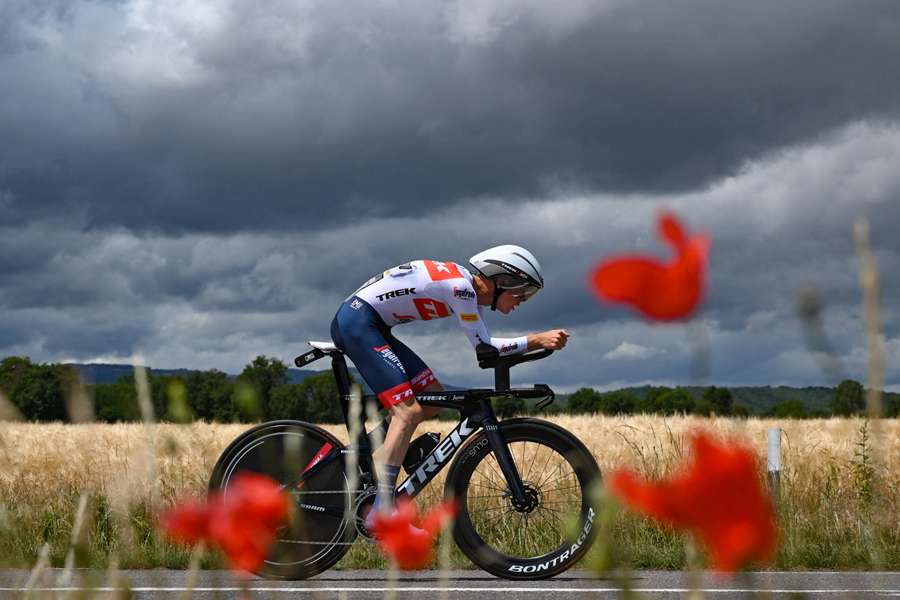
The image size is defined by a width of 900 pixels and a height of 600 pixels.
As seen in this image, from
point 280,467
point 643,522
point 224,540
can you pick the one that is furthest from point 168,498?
point 224,540

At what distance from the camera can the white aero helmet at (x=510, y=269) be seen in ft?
20.9

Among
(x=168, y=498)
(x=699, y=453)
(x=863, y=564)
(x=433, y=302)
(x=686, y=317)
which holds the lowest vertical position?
(x=863, y=564)

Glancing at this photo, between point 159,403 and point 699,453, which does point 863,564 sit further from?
point 699,453

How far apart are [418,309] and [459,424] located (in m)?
0.82

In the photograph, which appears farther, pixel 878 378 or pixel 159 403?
pixel 159 403

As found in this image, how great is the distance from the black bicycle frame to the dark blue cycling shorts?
11 cm

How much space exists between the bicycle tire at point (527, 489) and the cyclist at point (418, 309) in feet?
1.68

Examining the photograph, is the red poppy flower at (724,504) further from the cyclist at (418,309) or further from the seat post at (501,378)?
the seat post at (501,378)

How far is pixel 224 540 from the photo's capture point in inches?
46.9

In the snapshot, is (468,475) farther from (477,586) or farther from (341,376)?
(341,376)

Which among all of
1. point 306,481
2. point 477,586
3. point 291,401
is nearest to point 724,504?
point 477,586

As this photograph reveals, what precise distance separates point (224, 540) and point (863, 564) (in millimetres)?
7987

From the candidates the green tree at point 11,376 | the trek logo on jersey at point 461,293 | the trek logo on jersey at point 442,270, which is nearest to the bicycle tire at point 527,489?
the trek logo on jersey at point 461,293

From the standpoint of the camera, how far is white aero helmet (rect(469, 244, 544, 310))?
6.37 meters
